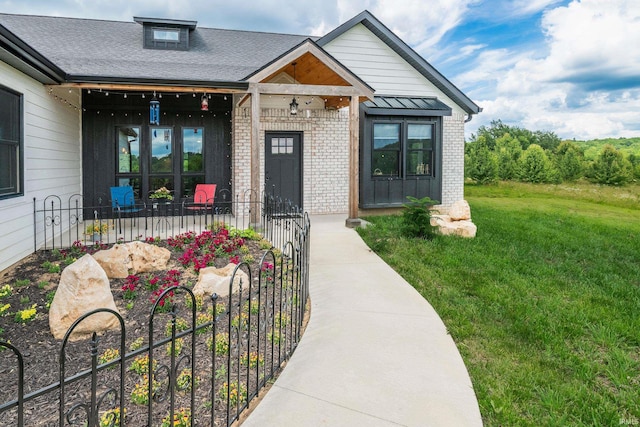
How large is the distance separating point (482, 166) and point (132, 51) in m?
18.0

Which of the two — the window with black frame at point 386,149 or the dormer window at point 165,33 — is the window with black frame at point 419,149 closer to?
the window with black frame at point 386,149

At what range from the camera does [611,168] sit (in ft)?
72.0

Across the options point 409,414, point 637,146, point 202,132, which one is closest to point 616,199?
point 637,146

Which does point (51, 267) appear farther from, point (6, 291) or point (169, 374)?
point (169, 374)

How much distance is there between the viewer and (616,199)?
19.6 m

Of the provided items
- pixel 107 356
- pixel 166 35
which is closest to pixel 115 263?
pixel 107 356

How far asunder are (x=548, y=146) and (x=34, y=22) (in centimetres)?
3720

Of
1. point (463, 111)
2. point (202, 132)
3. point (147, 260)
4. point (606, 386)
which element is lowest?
point (606, 386)

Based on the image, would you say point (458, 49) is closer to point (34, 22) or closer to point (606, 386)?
point (34, 22)

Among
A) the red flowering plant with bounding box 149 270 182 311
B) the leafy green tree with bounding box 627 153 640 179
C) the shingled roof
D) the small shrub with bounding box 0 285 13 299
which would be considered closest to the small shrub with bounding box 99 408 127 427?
the red flowering plant with bounding box 149 270 182 311

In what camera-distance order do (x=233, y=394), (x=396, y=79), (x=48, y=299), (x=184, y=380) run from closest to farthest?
(x=233, y=394)
(x=184, y=380)
(x=48, y=299)
(x=396, y=79)

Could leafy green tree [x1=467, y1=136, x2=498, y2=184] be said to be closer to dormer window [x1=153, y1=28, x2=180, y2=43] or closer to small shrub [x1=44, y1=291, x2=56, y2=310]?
dormer window [x1=153, y1=28, x2=180, y2=43]

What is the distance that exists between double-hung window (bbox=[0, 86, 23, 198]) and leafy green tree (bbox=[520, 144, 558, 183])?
75.3 ft

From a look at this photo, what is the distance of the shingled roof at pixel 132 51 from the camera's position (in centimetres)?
892
